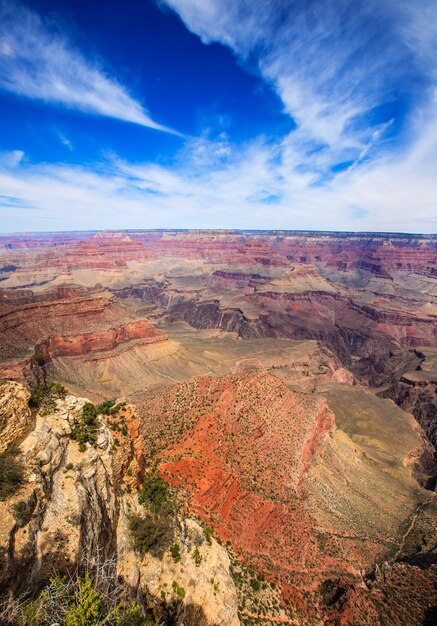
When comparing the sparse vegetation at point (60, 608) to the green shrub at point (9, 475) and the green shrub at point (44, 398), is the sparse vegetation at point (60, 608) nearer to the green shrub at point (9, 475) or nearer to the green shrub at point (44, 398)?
the green shrub at point (9, 475)

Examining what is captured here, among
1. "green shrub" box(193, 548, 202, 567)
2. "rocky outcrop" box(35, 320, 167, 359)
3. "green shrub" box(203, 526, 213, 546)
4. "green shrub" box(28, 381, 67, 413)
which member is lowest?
"rocky outcrop" box(35, 320, 167, 359)

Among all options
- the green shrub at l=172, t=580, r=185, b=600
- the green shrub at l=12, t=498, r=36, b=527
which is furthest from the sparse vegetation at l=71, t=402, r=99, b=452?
the green shrub at l=172, t=580, r=185, b=600

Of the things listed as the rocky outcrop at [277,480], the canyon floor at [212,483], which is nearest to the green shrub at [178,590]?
the canyon floor at [212,483]

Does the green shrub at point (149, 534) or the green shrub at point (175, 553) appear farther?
the green shrub at point (175, 553)

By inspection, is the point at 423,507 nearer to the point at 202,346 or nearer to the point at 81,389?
the point at 81,389

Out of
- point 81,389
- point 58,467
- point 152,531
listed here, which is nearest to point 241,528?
point 152,531

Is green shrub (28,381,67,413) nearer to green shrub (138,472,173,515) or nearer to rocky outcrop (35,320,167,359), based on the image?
green shrub (138,472,173,515)
